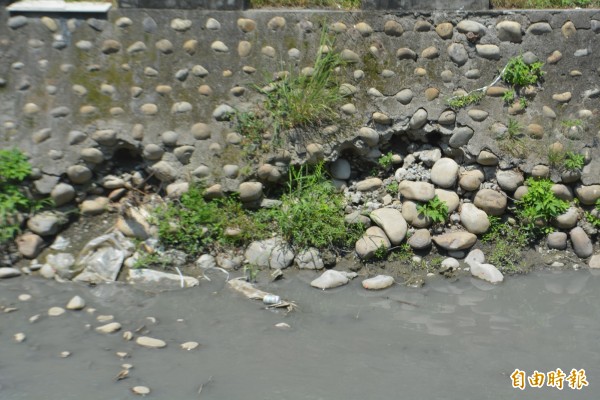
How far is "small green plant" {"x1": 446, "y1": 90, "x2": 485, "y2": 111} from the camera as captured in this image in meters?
5.73

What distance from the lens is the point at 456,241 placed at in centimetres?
550

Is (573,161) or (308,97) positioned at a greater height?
(308,97)

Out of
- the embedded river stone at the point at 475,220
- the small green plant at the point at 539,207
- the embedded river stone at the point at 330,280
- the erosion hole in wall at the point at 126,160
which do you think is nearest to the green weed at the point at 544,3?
the small green plant at the point at 539,207

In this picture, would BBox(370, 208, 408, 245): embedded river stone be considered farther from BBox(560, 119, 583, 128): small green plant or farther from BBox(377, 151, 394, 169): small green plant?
BBox(560, 119, 583, 128): small green plant

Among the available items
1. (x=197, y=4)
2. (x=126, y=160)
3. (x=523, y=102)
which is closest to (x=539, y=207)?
(x=523, y=102)

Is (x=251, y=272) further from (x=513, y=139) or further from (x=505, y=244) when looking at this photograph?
(x=513, y=139)

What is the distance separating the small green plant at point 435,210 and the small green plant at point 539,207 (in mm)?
590

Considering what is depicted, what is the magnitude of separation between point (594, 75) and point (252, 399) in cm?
376

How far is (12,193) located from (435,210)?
3067mm

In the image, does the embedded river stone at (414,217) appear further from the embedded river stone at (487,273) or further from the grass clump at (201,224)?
the grass clump at (201,224)

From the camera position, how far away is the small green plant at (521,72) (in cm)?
576

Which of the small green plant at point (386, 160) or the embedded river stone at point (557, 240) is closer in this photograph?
Answer: the embedded river stone at point (557, 240)

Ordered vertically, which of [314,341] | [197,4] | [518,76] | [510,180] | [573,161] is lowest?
[314,341]

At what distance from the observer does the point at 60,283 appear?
5.12 meters
